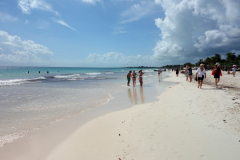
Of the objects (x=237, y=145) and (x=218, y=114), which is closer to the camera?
(x=237, y=145)

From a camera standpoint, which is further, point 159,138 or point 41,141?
point 41,141

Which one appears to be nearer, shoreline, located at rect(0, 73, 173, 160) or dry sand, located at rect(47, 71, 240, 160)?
dry sand, located at rect(47, 71, 240, 160)

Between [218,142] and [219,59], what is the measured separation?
100192 millimetres

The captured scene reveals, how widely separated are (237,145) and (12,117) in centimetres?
841

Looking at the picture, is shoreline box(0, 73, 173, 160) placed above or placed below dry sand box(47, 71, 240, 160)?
below

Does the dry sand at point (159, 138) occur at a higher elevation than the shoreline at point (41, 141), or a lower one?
higher

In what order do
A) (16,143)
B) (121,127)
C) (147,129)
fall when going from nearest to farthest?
(16,143) → (147,129) → (121,127)

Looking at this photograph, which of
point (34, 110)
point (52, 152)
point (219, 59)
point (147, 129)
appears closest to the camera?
point (52, 152)

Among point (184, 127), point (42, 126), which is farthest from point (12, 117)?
point (184, 127)

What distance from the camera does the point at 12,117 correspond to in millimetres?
6406

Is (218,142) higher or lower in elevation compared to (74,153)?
higher

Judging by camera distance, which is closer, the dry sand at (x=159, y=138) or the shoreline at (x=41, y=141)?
the dry sand at (x=159, y=138)

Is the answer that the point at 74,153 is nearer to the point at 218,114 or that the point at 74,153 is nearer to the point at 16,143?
the point at 16,143

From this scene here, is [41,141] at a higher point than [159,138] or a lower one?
lower
